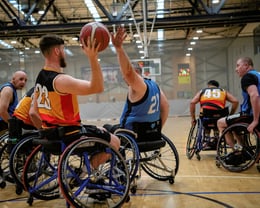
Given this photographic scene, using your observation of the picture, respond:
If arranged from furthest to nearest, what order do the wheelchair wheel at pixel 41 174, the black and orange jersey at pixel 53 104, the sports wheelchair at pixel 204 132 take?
the sports wheelchair at pixel 204 132 < the wheelchair wheel at pixel 41 174 < the black and orange jersey at pixel 53 104

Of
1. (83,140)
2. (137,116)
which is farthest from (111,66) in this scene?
(83,140)

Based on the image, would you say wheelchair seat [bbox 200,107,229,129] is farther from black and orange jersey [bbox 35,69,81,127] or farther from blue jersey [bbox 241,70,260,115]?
black and orange jersey [bbox 35,69,81,127]

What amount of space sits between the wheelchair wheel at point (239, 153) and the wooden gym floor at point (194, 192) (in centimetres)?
9

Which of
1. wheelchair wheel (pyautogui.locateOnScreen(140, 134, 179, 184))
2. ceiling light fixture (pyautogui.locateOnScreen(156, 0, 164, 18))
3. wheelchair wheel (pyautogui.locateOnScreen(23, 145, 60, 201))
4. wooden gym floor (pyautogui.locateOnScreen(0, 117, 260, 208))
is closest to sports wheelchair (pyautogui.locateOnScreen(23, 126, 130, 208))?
wheelchair wheel (pyautogui.locateOnScreen(23, 145, 60, 201))

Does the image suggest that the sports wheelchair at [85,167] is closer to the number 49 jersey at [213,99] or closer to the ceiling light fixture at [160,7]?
the number 49 jersey at [213,99]

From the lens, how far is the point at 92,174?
2453 millimetres

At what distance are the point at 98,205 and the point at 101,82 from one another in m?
1.11

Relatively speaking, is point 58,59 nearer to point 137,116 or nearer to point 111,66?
point 137,116

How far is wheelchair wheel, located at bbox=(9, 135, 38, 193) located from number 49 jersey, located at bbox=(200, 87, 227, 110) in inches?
101

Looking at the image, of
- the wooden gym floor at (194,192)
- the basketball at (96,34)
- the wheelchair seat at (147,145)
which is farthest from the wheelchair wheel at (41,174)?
the basketball at (96,34)

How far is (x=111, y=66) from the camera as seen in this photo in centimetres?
1316

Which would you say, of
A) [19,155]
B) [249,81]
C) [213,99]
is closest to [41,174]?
[19,155]

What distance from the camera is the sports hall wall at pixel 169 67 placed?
1285 centimetres

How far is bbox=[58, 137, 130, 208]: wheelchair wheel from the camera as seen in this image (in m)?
2.23
